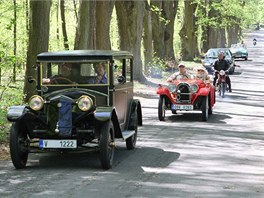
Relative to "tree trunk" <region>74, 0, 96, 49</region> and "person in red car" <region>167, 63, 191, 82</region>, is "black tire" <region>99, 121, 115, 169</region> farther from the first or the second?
"tree trunk" <region>74, 0, 96, 49</region>

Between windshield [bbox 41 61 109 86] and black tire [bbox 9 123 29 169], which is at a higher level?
→ windshield [bbox 41 61 109 86]

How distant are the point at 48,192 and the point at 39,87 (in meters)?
3.52

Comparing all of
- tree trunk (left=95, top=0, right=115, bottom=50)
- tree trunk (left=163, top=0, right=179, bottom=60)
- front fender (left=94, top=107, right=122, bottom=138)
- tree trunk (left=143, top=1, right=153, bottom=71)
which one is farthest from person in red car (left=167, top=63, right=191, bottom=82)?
tree trunk (left=163, top=0, right=179, bottom=60)

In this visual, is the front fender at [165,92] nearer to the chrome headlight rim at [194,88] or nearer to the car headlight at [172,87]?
the car headlight at [172,87]

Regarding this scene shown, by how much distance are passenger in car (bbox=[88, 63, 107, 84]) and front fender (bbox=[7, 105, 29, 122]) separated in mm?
1381

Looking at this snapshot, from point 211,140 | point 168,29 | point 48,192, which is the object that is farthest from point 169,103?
point 168,29

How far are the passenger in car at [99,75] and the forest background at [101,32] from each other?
9.61ft

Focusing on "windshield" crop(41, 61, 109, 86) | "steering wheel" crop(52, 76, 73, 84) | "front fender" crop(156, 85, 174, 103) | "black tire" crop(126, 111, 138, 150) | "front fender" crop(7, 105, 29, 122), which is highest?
"windshield" crop(41, 61, 109, 86)

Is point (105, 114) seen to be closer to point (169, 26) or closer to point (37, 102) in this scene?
point (37, 102)

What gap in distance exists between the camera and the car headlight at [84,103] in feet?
33.2

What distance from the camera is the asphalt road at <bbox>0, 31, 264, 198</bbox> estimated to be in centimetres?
848

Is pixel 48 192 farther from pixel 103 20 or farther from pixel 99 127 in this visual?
pixel 103 20

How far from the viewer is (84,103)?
33.2ft

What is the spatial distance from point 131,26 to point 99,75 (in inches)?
762
